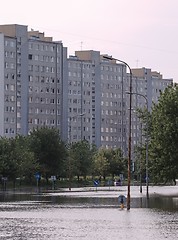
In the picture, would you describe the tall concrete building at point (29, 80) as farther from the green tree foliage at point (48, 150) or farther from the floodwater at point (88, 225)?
the floodwater at point (88, 225)

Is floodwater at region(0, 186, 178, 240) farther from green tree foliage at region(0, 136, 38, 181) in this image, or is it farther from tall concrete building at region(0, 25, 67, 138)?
tall concrete building at region(0, 25, 67, 138)

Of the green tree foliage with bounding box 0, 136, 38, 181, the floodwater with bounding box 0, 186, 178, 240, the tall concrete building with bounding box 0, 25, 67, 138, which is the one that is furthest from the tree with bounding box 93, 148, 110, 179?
the floodwater with bounding box 0, 186, 178, 240

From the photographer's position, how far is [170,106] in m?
70.2

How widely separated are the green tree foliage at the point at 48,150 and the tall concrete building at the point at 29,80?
4752cm

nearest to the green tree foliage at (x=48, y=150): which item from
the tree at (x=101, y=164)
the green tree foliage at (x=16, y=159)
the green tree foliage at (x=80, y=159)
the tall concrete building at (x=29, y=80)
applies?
the green tree foliage at (x=16, y=159)

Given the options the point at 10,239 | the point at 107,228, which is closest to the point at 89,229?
the point at 107,228

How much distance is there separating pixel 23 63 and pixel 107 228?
149649 mm

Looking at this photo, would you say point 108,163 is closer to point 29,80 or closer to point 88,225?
point 29,80

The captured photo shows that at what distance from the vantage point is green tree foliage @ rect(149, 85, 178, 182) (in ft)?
224

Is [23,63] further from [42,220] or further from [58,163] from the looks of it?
[42,220]

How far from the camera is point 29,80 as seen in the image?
184000mm

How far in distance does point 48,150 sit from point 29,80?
60025 mm

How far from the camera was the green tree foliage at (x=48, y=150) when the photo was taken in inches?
4946

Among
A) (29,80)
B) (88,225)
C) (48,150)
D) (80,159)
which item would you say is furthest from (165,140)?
(29,80)
